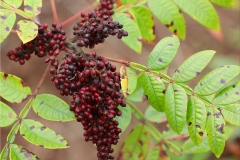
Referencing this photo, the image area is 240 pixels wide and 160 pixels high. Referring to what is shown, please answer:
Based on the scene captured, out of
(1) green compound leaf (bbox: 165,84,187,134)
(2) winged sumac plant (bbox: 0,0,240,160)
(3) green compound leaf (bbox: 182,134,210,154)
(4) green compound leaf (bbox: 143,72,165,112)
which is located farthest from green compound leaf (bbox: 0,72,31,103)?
(3) green compound leaf (bbox: 182,134,210,154)

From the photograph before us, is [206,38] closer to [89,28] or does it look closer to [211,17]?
[211,17]

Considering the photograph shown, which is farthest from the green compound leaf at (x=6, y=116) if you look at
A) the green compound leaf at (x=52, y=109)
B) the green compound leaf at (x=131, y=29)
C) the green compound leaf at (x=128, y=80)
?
the green compound leaf at (x=131, y=29)

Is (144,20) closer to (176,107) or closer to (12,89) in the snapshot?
(176,107)

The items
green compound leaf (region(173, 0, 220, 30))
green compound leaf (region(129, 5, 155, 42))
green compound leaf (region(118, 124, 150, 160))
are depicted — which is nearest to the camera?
green compound leaf (region(173, 0, 220, 30))

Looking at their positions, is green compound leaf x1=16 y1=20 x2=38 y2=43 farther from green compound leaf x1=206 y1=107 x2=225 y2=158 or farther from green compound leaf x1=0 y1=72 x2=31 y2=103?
green compound leaf x1=206 y1=107 x2=225 y2=158

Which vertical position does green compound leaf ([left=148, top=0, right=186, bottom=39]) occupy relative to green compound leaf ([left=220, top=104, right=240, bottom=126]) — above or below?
above

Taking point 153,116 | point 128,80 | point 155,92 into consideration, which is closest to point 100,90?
point 128,80
